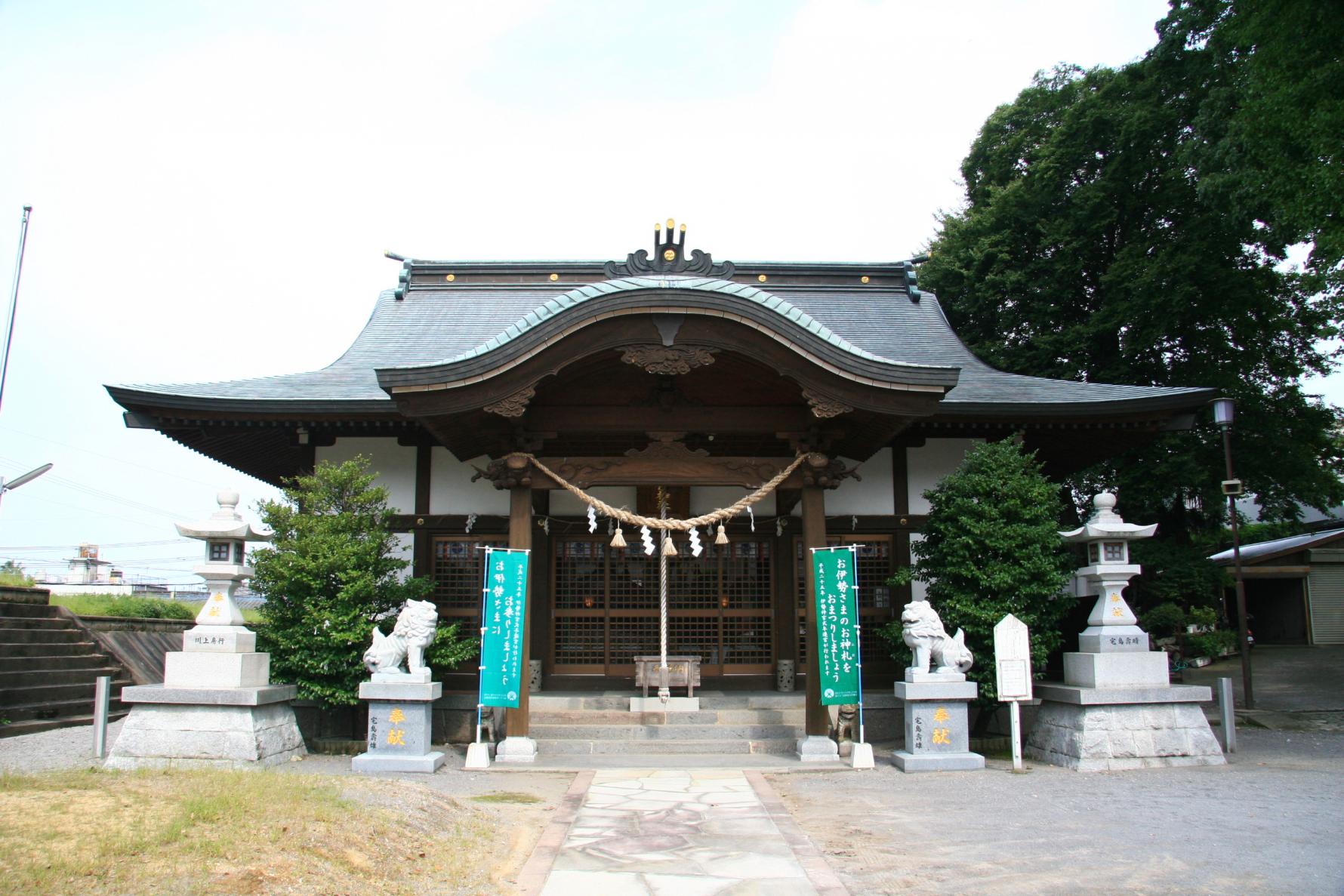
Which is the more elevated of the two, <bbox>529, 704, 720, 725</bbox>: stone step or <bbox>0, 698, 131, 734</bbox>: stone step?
<bbox>529, 704, 720, 725</bbox>: stone step

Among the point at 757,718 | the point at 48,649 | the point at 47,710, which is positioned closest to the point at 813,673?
the point at 757,718

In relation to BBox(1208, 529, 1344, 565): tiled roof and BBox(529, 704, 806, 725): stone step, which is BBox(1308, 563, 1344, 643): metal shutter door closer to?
BBox(1208, 529, 1344, 565): tiled roof

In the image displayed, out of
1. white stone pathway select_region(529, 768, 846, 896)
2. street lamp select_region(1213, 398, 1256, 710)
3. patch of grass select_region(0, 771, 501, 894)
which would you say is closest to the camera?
patch of grass select_region(0, 771, 501, 894)

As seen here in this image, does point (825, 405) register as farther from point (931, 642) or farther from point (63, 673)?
point (63, 673)

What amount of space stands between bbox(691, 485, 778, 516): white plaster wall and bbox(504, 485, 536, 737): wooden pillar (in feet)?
9.86

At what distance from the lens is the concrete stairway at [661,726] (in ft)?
32.5

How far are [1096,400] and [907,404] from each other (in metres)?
3.01

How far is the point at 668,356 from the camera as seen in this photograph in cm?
909

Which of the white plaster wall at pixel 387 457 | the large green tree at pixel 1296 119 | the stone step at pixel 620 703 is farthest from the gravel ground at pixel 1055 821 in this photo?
the large green tree at pixel 1296 119

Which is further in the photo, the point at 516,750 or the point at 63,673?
the point at 63,673

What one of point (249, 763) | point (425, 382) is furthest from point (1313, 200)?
point (249, 763)

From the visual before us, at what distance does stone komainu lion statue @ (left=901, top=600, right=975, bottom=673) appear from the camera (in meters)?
9.19

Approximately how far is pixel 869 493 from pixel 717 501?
6.65 feet

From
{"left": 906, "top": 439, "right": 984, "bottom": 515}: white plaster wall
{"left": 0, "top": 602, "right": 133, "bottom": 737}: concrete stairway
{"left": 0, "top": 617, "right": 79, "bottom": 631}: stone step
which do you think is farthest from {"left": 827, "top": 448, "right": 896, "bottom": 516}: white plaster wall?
{"left": 0, "top": 617, "right": 79, "bottom": 631}: stone step
